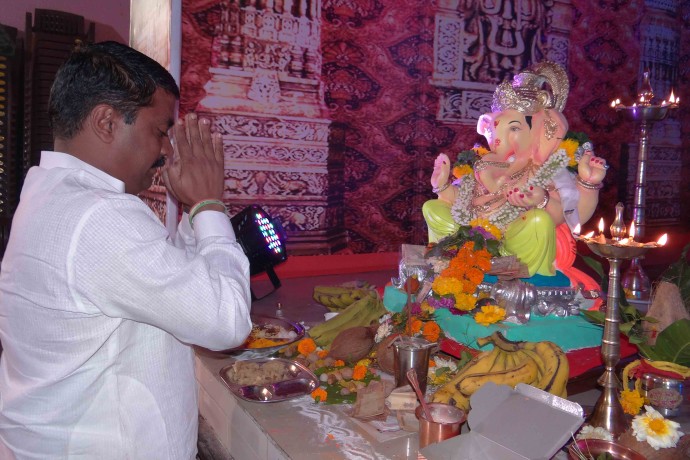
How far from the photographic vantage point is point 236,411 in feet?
7.16

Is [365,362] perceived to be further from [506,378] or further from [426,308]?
[506,378]

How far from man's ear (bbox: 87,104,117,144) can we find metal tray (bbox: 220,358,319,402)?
3.77ft

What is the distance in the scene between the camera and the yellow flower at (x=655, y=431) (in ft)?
5.51

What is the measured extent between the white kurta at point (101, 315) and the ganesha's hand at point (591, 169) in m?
2.10

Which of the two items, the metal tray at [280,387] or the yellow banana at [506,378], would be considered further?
the metal tray at [280,387]

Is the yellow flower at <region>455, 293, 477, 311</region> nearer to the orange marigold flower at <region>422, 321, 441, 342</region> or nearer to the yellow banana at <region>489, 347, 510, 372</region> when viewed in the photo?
the orange marigold flower at <region>422, 321, 441, 342</region>

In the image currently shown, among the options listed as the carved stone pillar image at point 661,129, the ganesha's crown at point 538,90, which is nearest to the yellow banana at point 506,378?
the ganesha's crown at point 538,90

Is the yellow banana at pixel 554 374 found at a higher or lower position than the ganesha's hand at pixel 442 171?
lower

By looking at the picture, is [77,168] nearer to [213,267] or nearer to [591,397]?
[213,267]

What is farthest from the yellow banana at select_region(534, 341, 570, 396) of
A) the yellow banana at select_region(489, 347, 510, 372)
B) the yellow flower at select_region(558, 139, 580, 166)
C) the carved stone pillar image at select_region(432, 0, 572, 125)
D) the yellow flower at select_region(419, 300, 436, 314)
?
the carved stone pillar image at select_region(432, 0, 572, 125)

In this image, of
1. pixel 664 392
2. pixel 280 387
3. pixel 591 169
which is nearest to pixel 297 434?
pixel 280 387

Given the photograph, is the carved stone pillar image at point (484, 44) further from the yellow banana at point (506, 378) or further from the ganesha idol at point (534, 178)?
the yellow banana at point (506, 378)

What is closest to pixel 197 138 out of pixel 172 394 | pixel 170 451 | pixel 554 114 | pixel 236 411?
pixel 172 394

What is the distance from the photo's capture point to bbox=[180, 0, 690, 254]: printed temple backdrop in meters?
5.70
